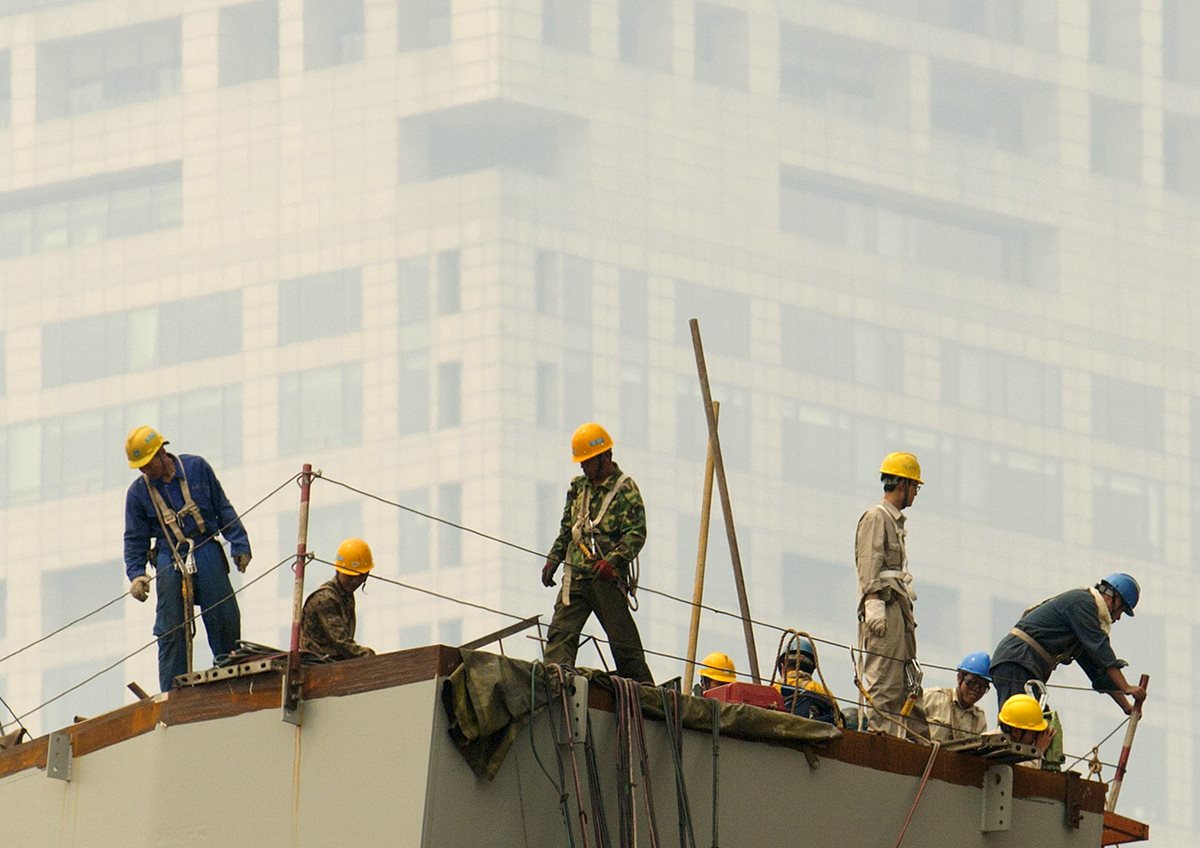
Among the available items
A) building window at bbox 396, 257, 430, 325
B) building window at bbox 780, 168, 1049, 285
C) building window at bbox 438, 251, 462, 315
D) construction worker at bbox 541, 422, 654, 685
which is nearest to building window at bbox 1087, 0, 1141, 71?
building window at bbox 780, 168, 1049, 285

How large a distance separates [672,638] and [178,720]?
10856 centimetres

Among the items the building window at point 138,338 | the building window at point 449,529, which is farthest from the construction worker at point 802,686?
the building window at point 138,338

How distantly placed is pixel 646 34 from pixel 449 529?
34.2 meters

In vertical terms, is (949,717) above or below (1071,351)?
below

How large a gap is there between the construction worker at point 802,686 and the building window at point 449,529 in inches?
4089

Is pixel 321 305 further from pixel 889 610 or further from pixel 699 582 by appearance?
pixel 889 610

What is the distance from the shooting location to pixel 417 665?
788 inches

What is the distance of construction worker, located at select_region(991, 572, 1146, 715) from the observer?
77.3ft

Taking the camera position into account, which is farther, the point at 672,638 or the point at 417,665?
the point at 672,638

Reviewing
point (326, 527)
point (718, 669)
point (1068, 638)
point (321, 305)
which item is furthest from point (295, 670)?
point (321, 305)

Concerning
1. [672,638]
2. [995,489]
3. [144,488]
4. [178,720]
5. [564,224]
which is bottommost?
[178,720]

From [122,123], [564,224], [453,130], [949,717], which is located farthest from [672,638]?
[949,717]

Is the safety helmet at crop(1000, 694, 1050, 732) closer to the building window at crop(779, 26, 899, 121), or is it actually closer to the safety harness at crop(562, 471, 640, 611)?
the safety harness at crop(562, 471, 640, 611)

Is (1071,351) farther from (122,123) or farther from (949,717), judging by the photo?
(949,717)
